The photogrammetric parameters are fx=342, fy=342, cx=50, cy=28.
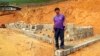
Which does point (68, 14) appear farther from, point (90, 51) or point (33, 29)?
point (90, 51)

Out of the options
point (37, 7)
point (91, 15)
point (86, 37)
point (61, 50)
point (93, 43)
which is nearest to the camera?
point (61, 50)

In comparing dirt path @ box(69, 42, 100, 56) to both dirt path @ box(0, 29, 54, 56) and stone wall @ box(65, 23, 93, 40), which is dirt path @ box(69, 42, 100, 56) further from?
stone wall @ box(65, 23, 93, 40)

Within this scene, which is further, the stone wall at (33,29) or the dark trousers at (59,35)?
the stone wall at (33,29)

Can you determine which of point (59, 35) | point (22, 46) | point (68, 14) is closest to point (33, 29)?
point (22, 46)

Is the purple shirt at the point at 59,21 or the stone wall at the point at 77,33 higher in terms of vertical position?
the purple shirt at the point at 59,21

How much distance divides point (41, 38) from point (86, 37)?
1901 mm

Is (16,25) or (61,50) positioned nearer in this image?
(61,50)

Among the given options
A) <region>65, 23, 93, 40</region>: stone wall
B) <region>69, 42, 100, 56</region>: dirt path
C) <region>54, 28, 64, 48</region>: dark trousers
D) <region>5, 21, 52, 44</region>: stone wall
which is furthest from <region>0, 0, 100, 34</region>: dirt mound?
<region>54, 28, 64, 48</region>: dark trousers

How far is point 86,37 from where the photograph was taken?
44.2ft

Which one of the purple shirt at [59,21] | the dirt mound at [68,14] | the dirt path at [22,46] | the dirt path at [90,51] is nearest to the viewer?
the purple shirt at [59,21]

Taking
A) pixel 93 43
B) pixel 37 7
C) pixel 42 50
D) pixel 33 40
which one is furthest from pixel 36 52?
pixel 37 7

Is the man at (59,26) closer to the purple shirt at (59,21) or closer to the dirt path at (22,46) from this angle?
the purple shirt at (59,21)

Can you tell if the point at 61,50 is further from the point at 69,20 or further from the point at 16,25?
the point at 69,20

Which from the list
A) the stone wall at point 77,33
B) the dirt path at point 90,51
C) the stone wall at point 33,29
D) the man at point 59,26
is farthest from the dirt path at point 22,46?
the stone wall at point 77,33
